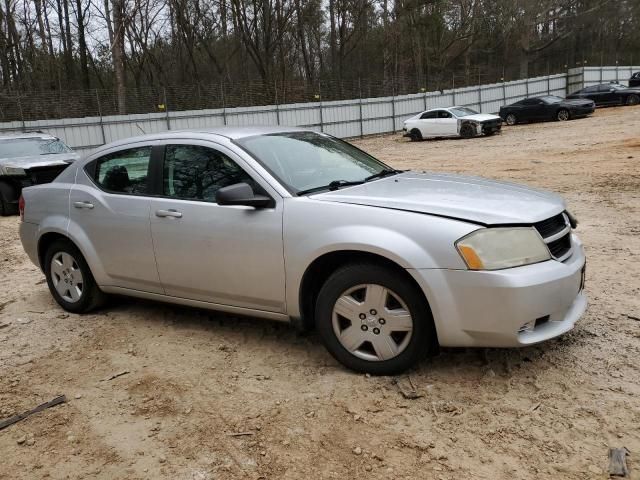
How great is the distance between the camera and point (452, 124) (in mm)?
24062

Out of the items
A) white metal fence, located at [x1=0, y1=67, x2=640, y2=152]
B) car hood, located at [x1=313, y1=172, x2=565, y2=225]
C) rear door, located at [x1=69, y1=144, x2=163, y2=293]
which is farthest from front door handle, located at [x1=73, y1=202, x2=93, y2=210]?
white metal fence, located at [x1=0, y1=67, x2=640, y2=152]

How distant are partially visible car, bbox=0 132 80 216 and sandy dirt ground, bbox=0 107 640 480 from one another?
22.7 ft

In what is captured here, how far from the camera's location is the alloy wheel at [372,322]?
3344 mm

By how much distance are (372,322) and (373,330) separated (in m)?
0.05

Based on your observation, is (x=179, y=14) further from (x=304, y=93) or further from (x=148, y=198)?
(x=148, y=198)

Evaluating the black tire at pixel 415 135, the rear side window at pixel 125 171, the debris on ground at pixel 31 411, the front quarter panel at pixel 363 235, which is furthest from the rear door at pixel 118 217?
the black tire at pixel 415 135

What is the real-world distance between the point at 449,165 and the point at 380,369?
41.6 ft

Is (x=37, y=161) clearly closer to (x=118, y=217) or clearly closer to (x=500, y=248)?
(x=118, y=217)

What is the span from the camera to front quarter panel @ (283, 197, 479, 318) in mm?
3178

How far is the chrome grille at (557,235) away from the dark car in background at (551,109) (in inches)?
1022

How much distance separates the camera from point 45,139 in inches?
499

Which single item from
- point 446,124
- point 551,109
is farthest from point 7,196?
point 551,109

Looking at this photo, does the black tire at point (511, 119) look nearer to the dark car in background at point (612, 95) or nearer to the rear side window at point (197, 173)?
the dark car in background at point (612, 95)

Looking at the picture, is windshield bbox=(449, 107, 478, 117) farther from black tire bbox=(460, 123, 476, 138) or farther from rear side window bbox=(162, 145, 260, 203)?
rear side window bbox=(162, 145, 260, 203)
